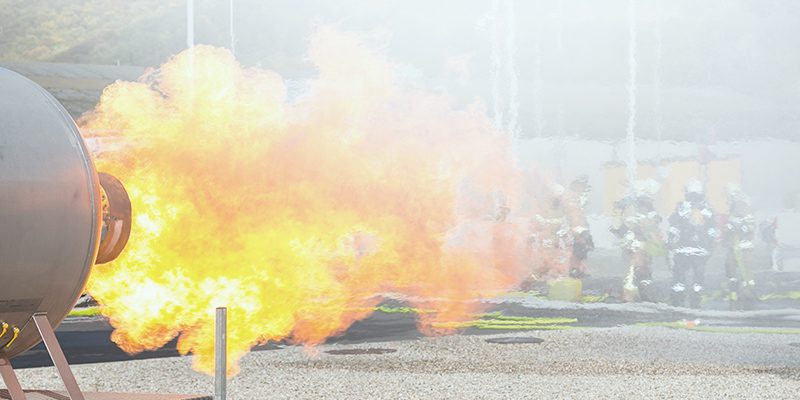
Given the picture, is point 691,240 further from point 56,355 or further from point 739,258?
point 56,355

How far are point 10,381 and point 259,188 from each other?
12.8 feet

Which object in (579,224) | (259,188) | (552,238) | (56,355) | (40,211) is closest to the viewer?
(40,211)

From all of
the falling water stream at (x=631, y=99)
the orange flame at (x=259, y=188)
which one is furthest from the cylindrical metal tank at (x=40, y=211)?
the falling water stream at (x=631, y=99)

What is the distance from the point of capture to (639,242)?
25.8 meters

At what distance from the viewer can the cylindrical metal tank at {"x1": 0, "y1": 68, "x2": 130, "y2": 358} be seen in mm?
6582

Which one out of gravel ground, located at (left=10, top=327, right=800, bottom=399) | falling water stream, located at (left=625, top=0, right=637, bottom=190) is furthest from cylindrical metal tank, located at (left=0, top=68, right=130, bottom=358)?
falling water stream, located at (left=625, top=0, right=637, bottom=190)

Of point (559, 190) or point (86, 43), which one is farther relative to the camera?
point (86, 43)

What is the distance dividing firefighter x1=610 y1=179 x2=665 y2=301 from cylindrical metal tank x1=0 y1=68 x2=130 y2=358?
19.5m

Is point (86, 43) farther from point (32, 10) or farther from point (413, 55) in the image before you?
point (413, 55)

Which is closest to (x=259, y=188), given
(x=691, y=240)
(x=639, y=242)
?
(x=639, y=242)

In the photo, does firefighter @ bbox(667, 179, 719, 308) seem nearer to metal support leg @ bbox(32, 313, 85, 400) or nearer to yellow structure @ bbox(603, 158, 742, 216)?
yellow structure @ bbox(603, 158, 742, 216)

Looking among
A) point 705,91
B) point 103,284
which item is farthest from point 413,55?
point 103,284

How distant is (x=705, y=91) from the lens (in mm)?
Result: 34531

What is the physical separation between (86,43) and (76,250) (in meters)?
41.1
